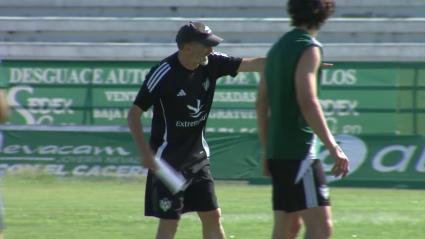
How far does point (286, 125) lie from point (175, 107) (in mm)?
1199

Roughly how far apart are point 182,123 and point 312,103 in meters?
1.48

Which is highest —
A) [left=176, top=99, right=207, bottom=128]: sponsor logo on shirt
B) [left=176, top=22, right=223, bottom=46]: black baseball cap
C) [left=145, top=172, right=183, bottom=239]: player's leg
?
[left=176, top=22, right=223, bottom=46]: black baseball cap

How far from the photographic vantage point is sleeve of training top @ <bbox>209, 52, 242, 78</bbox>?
7.10m

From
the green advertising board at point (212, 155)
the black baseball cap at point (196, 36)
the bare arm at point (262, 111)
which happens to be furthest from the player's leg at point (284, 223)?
the green advertising board at point (212, 155)

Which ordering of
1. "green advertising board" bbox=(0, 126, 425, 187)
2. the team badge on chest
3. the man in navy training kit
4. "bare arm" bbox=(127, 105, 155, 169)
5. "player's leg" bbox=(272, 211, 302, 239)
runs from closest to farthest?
"player's leg" bbox=(272, 211, 302, 239), "bare arm" bbox=(127, 105, 155, 169), the man in navy training kit, the team badge on chest, "green advertising board" bbox=(0, 126, 425, 187)

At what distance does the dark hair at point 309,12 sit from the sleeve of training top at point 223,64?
131 cm

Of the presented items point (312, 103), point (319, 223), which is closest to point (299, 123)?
point (312, 103)

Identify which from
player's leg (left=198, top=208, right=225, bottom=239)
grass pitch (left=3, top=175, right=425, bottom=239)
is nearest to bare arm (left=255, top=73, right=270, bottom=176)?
player's leg (left=198, top=208, right=225, bottom=239)

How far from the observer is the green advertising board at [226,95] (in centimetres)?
1766

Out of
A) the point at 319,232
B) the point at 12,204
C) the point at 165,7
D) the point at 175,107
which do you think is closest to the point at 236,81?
the point at 12,204

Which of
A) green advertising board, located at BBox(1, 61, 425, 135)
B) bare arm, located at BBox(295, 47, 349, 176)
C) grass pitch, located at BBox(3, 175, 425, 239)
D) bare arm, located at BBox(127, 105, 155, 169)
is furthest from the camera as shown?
green advertising board, located at BBox(1, 61, 425, 135)

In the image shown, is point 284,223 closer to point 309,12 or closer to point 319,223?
point 319,223

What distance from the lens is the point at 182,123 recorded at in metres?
6.92

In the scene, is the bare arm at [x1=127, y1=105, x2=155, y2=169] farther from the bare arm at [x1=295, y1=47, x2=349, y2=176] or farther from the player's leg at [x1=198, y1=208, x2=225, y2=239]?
the bare arm at [x1=295, y1=47, x2=349, y2=176]
